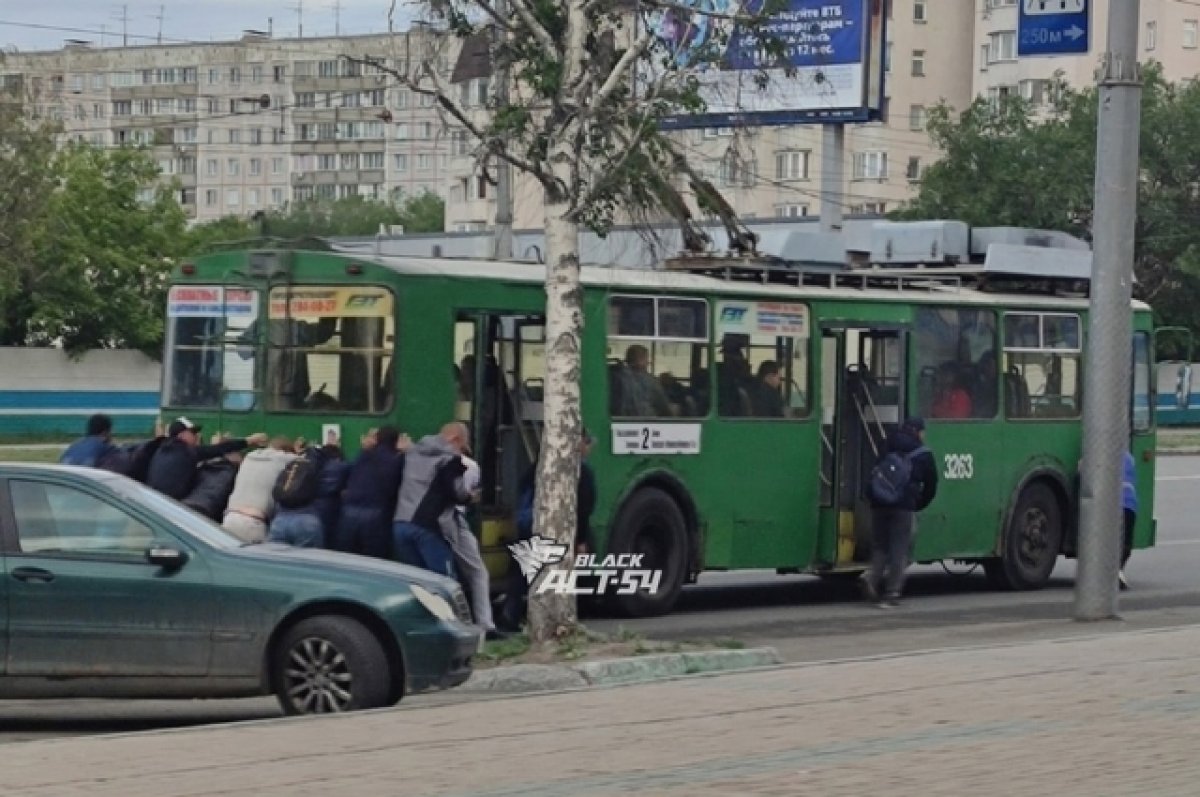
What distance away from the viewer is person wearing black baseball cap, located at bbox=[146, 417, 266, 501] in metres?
17.8

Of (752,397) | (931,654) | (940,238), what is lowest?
(931,654)

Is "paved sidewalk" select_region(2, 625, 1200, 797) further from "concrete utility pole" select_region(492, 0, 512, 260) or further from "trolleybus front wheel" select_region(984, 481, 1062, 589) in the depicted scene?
"trolleybus front wheel" select_region(984, 481, 1062, 589)

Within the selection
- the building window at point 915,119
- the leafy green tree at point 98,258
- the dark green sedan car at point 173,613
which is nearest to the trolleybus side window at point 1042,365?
the dark green sedan car at point 173,613

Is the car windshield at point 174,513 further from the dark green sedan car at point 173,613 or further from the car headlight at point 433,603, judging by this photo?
the car headlight at point 433,603

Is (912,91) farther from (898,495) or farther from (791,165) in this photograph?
(898,495)

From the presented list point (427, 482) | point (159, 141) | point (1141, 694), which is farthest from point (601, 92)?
point (159, 141)

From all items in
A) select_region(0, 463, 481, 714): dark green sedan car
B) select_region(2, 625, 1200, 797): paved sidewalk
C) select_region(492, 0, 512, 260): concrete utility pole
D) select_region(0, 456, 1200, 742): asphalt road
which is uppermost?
select_region(492, 0, 512, 260): concrete utility pole

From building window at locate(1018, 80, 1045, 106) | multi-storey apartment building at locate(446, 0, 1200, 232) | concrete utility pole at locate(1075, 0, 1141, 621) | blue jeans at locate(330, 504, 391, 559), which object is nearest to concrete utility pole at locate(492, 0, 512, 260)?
blue jeans at locate(330, 504, 391, 559)

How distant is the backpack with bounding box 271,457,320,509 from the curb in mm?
2596

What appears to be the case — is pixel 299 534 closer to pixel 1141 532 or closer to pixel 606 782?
pixel 606 782

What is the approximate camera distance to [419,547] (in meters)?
17.1

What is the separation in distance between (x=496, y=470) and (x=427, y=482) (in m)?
1.88

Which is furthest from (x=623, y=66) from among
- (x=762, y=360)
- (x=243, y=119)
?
(x=243, y=119)

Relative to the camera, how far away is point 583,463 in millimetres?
18469
